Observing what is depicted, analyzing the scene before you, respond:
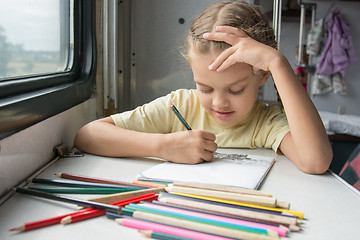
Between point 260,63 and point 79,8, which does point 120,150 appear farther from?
point 79,8

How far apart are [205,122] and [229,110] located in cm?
17

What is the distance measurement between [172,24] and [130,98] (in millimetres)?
353

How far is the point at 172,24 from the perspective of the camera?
59.5 inches

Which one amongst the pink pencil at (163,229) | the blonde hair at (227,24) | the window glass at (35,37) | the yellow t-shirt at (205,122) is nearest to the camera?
the pink pencil at (163,229)

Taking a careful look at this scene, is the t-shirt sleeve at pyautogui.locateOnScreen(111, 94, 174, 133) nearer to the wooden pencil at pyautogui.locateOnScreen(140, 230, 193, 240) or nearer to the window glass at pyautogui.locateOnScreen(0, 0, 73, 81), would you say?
the window glass at pyautogui.locateOnScreen(0, 0, 73, 81)

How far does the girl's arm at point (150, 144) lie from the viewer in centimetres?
84

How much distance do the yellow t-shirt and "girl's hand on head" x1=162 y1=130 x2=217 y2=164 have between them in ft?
0.61

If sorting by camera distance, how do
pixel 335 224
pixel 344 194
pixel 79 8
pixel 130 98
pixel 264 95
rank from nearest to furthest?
pixel 335 224
pixel 344 194
pixel 79 8
pixel 130 98
pixel 264 95

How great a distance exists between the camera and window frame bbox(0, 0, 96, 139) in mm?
632

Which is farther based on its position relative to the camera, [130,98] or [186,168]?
[130,98]

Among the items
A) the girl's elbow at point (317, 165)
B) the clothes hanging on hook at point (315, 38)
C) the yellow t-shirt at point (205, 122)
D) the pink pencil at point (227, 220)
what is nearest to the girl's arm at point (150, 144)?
the yellow t-shirt at point (205, 122)

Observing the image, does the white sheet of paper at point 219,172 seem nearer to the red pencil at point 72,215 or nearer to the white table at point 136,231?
the white table at point 136,231

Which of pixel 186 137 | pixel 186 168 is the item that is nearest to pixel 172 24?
pixel 186 137

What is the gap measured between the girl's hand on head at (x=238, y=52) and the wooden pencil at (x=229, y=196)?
0.37m
